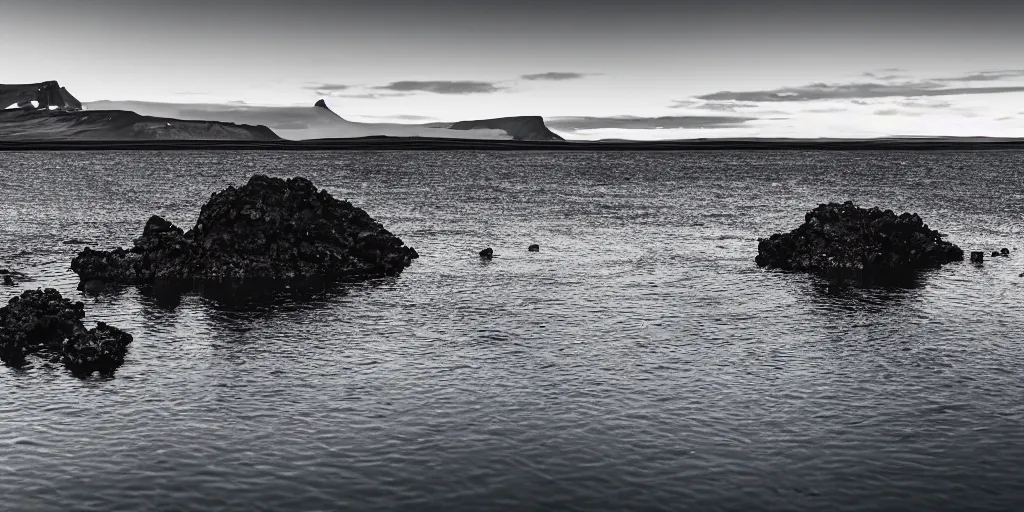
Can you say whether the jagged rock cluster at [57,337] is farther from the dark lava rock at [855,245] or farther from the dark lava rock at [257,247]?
the dark lava rock at [855,245]

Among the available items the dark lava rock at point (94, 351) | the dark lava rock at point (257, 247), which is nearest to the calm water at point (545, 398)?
the dark lava rock at point (94, 351)

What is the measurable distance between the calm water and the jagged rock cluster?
1395mm

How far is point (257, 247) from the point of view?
73.2m

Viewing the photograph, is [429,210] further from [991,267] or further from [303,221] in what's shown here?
[991,267]

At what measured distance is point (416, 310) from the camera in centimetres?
6016

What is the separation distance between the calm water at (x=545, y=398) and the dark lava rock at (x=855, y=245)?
390cm

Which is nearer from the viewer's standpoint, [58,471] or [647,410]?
[58,471]

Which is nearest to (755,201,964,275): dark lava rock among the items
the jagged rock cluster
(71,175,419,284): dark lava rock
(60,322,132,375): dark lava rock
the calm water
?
the calm water

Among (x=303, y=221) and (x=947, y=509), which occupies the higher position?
(x=303, y=221)

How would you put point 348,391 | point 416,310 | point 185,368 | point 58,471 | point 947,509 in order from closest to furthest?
point 947,509 → point 58,471 → point 348,391 → point 185,368 → point 416,310

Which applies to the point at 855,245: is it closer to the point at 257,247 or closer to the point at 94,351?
the point at 257,247

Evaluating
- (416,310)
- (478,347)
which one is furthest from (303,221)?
(478,347)

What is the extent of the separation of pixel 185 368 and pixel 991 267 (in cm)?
6359

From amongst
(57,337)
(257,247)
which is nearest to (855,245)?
(257,247)
